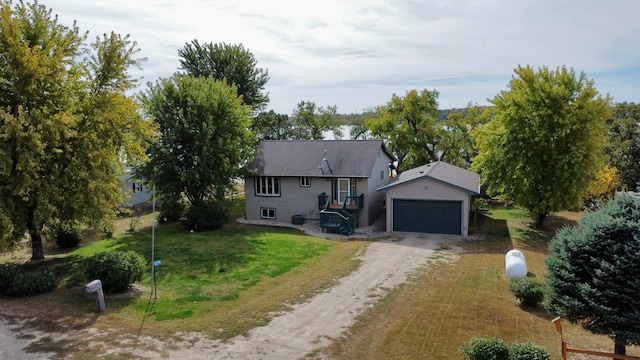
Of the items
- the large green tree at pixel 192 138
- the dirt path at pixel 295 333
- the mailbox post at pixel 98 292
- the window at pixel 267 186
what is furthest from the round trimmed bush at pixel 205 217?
the mailbox post at pixel 98 292

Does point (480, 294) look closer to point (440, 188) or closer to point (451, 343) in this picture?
point (451, 343)

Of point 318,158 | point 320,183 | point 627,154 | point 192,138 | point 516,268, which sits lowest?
point 516,268

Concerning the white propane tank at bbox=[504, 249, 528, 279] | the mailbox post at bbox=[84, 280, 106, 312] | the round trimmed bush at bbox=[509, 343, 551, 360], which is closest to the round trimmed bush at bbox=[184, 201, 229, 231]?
the mailbox post at bbox=[84, 280, 106, 312]

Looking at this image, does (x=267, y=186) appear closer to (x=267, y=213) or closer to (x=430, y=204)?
(x=267, y=213)

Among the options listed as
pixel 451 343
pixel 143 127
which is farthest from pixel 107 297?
pixel 451 343

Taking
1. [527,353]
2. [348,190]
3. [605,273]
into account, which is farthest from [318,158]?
[605,273]

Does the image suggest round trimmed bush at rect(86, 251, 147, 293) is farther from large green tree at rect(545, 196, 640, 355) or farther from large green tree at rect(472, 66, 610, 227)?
large green tree at rect(472, 66, 610, 227)
